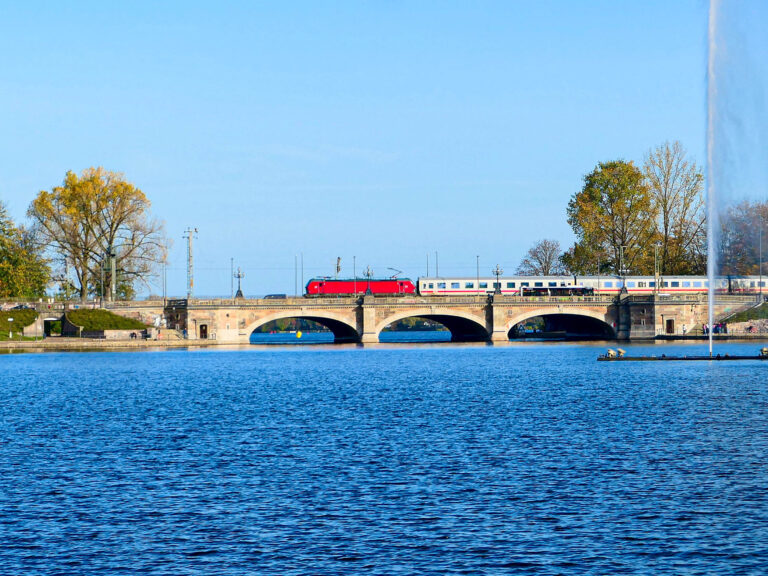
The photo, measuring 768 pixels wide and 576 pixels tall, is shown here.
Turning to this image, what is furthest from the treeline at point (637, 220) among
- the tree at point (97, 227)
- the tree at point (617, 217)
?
the tree at point (97, 227)

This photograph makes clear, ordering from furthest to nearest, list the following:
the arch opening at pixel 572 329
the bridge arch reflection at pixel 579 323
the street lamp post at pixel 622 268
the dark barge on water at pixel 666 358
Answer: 1. the arch opening at pixel 572 329
2. the street lamp post at pixel 622 268
3. the bridge arch reflection at pixel 579 323
4. the dark barge on water at pixel 666 358

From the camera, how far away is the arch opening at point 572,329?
389ft

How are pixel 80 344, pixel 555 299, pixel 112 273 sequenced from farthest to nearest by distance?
pixel 555 299, pixel 112 273, pixel 80 344

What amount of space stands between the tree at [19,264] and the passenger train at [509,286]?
31445 mm

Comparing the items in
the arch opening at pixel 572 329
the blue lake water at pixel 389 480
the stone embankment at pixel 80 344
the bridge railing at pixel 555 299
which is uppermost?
the bridge railing at pixel 555 299

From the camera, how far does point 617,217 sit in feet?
402

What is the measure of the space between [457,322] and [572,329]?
18.0m

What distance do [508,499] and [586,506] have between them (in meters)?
1.98

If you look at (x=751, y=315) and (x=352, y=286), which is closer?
(x=751, y=315)

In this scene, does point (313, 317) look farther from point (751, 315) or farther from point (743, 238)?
point (743, 238)

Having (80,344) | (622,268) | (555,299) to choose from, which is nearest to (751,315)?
(622,268)

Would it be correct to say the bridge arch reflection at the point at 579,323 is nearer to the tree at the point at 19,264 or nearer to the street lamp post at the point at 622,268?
the street lamp post at the point at 622,268

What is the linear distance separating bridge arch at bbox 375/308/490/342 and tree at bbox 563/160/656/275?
55.5ft

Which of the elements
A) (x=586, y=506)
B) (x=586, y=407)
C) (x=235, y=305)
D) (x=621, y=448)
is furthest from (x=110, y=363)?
(x=586, y=506)
